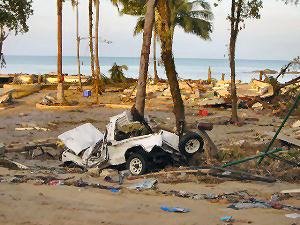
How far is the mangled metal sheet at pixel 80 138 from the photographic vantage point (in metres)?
13.5

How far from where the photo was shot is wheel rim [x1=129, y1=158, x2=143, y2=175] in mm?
11816

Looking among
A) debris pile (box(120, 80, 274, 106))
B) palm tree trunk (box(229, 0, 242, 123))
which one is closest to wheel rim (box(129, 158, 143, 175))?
palm tree trunk (box(229, 0, 242, 123))

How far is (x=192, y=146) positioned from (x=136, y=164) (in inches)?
57.6

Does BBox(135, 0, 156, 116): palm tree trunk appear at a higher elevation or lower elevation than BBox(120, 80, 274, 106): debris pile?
higher

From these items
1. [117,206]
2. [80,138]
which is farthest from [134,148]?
[117,206]

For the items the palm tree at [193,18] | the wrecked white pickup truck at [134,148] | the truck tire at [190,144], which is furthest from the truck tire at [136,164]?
the palm tree at [193,18]

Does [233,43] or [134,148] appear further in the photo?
[233,43]

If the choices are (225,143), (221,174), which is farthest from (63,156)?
(225,143)

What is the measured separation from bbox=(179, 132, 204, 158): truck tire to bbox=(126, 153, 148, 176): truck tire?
3.34 feet

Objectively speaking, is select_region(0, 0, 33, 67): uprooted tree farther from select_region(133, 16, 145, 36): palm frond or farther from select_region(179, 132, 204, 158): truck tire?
select_region(179, 132, 204, 158): truck tire

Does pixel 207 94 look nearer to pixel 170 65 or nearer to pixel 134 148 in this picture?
pixel 170 65

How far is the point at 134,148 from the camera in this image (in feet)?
39.9

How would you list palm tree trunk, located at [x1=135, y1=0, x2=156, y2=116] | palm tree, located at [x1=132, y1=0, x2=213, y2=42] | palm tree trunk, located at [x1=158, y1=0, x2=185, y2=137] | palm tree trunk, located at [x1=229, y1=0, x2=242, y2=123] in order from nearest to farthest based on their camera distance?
palm tree trunk, located at [x1=158, y1=0, x2=185, y2=137] → palm tree trunk, located at [x1=135, y1=0, x2=156, y2=116] → palm tree trunk, located at [x1=229, y1=0, x2=242, y2=123] → palm tree, located at [x1=132, y1=0, x2=213, y2=42]

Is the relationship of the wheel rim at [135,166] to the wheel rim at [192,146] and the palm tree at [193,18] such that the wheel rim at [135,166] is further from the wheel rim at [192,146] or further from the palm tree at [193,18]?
the palm tree at [193,18]
